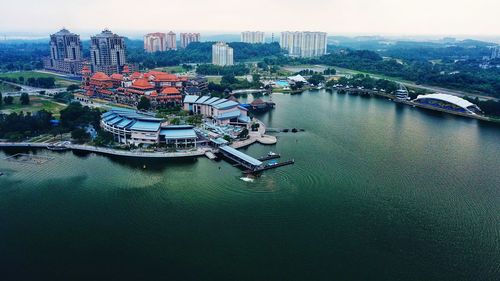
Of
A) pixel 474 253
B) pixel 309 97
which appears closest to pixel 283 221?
pixel 474 253

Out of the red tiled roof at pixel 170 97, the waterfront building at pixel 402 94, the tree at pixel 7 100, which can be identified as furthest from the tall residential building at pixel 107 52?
the waterfront building at pixel 402 94

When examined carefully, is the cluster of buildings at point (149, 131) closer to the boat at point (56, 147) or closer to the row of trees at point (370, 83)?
the boat at point (56, 147)

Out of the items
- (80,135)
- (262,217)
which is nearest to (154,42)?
(80,135)

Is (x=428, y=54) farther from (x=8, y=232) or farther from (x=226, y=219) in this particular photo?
(x=8, y=232)

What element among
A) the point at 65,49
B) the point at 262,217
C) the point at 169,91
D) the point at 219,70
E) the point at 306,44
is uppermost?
the point at 306,44

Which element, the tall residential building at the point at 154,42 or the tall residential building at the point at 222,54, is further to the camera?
the tall residential building at the point at 154,42

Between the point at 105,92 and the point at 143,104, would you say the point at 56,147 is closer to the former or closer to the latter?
the point at 143,104
